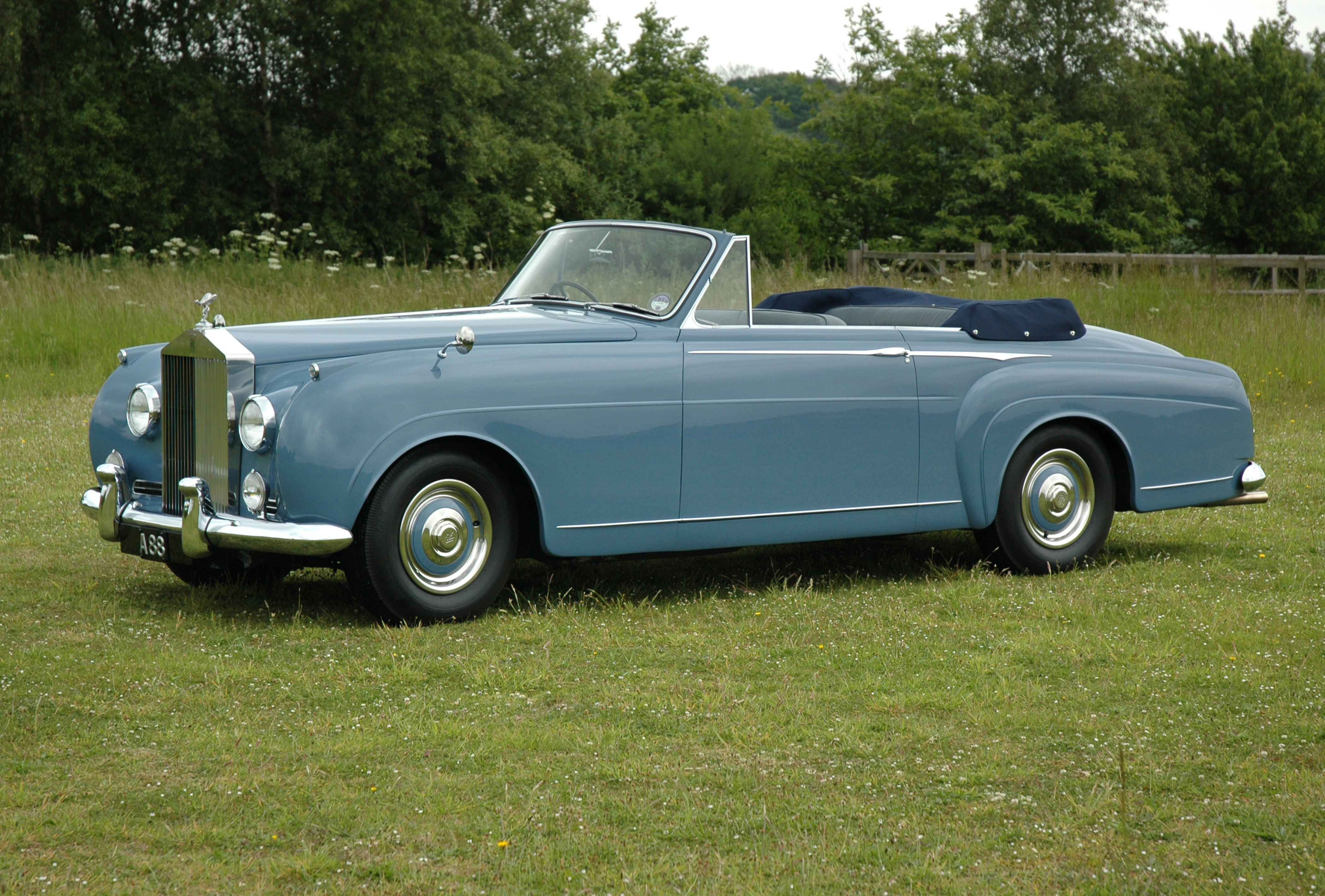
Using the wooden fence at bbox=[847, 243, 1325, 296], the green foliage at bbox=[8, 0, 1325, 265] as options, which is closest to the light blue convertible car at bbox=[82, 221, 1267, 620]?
the wooden fence at bbox=[847, 243, 1325, 296]

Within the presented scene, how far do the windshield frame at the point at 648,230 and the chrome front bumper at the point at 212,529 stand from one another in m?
1.72

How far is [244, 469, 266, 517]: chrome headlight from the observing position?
5.05 meters

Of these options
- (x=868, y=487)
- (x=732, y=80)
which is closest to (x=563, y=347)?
(x=868, y=487)

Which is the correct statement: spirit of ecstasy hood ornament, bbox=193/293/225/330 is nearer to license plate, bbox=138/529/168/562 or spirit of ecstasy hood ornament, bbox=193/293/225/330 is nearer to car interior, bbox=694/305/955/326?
license plate, bbox=138/529/168/562

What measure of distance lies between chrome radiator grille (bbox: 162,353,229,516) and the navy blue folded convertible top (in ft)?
9.34

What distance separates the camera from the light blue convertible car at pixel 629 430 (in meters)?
5.12

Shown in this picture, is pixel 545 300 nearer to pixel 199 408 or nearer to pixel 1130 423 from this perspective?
pixel 199 408

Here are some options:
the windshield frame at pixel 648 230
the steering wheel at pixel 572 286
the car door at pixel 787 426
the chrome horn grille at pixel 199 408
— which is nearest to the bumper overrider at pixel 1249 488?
the car door at pixel 787 426

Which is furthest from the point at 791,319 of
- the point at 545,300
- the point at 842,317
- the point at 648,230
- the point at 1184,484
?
the point at 1184,484

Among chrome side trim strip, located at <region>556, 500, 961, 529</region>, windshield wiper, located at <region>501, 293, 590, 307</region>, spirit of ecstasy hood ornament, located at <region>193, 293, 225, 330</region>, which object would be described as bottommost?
chrome side trim strip, located at <region>556, 500, 961, 529</region>

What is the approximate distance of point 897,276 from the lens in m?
18.2

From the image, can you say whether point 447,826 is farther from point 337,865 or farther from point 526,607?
point 526,607

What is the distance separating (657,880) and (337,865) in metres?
0.75

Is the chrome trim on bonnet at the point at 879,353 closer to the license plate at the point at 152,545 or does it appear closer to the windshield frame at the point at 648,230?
the windshield frame at the point at 648,230
